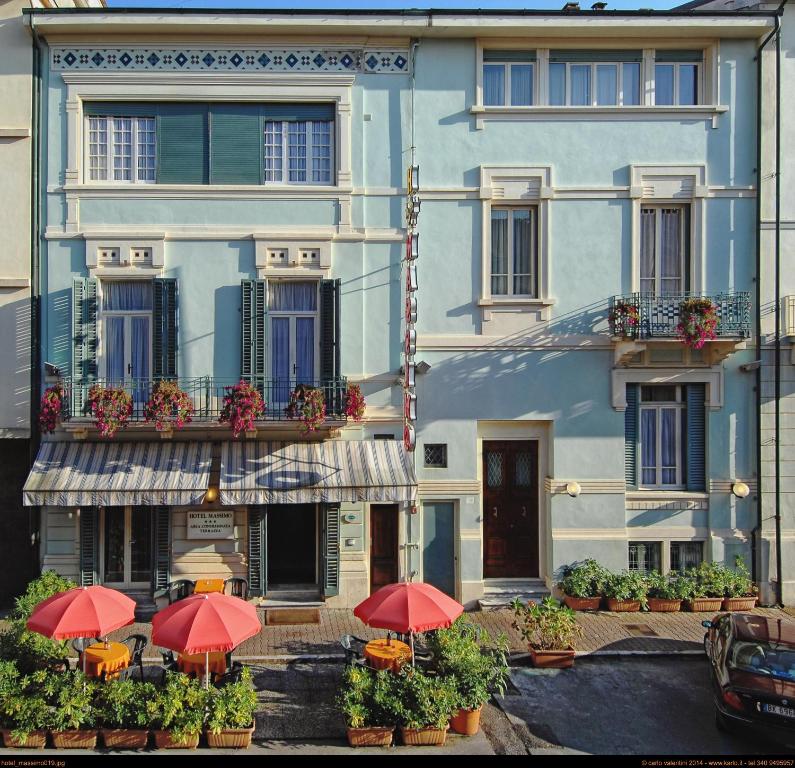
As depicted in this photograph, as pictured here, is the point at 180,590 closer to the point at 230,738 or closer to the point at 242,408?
the point at 242,408

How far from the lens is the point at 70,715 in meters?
8.53

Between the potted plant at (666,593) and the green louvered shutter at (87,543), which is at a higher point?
the green louvered shutter at (87,543)

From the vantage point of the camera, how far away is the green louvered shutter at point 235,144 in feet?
45.8

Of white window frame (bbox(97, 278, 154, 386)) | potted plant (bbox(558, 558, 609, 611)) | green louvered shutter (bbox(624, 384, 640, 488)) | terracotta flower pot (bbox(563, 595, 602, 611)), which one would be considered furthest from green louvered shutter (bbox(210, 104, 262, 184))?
terracotta flower pot (bbox(563, 595, 602, 611))

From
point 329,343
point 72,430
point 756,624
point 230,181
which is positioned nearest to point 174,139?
point 230,181

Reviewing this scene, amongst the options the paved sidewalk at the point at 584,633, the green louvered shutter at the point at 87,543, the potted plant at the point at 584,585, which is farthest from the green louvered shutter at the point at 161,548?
the potted plant at the point at 584,585

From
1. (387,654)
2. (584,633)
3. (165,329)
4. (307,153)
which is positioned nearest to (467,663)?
(387,654)

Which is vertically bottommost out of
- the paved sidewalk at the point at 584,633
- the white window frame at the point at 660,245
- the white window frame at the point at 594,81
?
the paved sidewalk at the point at 584,633

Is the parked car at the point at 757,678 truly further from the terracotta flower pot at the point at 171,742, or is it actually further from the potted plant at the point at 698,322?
the terracotta flower pot at the point at 171,742

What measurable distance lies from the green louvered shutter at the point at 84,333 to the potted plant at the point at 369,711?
8.26 metres

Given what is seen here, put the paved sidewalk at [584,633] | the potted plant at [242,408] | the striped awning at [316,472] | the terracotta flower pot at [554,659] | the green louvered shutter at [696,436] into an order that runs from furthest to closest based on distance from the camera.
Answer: the green louvered shutter at [696,436] < the striped awning at [316,472] < the potted plant at [242,408] < the paved sidewalk at [584,633] < the terracotta flower pot at [554,659]

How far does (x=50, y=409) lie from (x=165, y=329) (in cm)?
271

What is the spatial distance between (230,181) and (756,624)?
12744mm

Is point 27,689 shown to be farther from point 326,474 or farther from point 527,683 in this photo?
point 527,683
